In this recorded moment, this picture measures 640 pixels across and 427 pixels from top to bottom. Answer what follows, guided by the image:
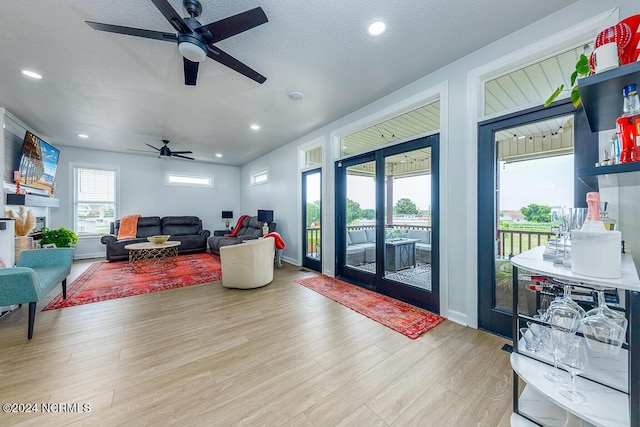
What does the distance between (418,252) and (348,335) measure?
6.08 ft

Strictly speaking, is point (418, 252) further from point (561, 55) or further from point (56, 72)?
point (56, 72)

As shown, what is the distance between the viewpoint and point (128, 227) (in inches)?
238

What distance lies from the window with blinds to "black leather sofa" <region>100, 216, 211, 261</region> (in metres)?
0.43

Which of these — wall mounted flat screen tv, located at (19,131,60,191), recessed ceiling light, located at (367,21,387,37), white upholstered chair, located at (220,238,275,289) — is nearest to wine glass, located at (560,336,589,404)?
recessed ceiling light, located at (367,21,387,37)

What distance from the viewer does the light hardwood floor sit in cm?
141

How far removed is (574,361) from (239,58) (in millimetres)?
3319

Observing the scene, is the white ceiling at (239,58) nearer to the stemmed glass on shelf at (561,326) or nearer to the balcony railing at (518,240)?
the balcony railing at (518,240)

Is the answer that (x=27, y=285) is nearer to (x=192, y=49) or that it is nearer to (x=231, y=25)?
(x=192, y=49)

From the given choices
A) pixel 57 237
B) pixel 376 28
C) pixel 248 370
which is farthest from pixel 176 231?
pixel 376 28

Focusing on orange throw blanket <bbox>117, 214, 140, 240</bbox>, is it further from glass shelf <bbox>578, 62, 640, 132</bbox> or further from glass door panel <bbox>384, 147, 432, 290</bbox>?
glass shelf <bbox>578, 62, 640, 132</bbox>

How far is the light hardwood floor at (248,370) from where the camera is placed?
55.6 inches

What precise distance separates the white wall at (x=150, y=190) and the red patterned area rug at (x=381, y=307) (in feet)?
17.1

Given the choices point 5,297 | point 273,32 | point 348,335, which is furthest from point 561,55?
point 5,297

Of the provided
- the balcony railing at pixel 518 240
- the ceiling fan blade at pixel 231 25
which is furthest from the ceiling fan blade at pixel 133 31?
the balcony railing at pixel 518 240
